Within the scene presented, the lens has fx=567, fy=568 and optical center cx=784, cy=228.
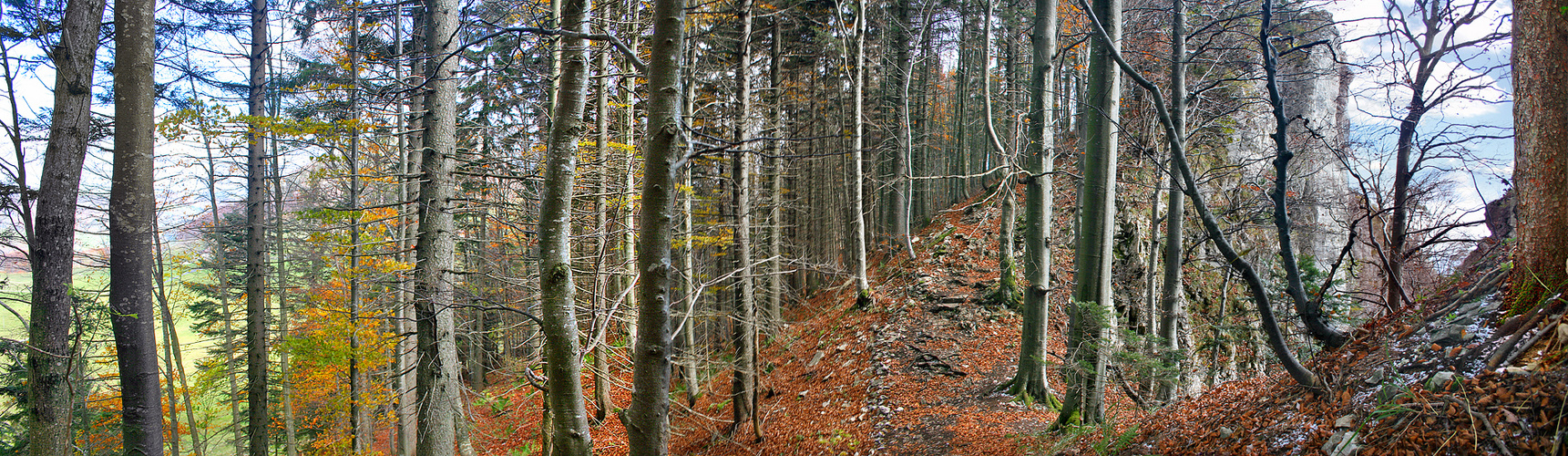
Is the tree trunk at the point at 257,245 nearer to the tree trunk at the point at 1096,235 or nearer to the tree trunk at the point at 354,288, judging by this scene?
the tree trunk at the point at 354,288

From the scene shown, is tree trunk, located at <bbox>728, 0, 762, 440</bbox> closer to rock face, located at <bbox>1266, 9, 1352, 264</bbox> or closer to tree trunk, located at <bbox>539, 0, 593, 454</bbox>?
tree trunk, located at <bbox>539, 0, 593, 454</bbox>

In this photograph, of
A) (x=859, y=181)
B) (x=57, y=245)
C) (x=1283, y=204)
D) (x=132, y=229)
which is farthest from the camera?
(x=859, y=181)

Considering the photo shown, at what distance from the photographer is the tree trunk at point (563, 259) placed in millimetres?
3486

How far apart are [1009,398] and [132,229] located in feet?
28.3

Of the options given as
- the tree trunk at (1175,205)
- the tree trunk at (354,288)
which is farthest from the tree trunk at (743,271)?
the tree trunk at (354,288)

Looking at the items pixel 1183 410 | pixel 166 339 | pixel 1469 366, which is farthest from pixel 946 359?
pixel 166 339

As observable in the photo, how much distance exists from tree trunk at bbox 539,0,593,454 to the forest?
2cm

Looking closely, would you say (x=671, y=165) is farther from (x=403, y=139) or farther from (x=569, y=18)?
(x=403, y=139)

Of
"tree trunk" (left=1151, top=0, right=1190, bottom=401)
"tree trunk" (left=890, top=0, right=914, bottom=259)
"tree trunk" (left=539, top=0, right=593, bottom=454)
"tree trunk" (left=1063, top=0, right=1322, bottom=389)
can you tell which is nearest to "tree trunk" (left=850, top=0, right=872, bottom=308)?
"tree trunk" (left=890, top=0, right=914, bottom=259)

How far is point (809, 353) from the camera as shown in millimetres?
11172

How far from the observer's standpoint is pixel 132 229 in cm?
418

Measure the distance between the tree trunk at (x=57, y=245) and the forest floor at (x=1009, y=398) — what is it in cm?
296

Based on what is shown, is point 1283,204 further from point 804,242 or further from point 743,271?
point 804,242

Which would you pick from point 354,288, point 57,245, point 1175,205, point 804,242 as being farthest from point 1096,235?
point 354,288
